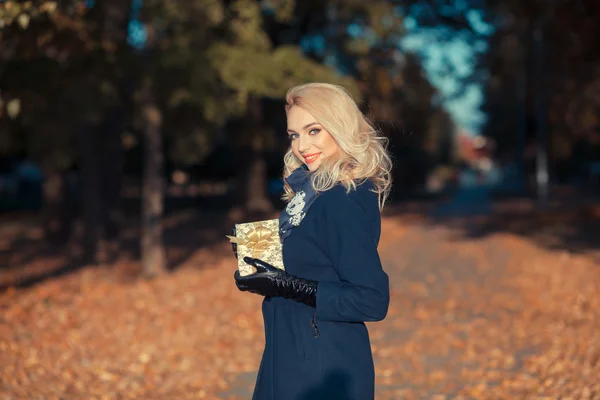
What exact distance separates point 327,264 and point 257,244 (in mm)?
279

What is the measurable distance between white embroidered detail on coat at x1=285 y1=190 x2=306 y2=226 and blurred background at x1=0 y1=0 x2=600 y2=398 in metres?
0.65

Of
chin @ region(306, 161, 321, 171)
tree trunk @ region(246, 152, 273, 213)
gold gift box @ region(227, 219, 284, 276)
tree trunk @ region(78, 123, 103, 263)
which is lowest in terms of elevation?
tree trunk @ region(246, 152, 273, 213)

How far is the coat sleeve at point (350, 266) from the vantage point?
105 inches

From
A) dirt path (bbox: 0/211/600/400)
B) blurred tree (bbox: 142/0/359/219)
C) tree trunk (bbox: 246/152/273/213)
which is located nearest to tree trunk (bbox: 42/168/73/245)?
dirt path (bbox: 0/211/600/400)

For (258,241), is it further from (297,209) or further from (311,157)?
(311,157)

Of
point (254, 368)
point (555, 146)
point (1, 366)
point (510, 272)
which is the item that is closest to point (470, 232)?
point (510, 272)

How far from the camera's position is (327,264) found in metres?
2.79

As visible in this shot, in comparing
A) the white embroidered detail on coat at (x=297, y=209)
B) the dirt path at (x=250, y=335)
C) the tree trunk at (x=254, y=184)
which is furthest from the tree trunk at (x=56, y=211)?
the white embroidered detail on coat at (x=297, y=209)

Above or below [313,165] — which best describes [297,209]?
below

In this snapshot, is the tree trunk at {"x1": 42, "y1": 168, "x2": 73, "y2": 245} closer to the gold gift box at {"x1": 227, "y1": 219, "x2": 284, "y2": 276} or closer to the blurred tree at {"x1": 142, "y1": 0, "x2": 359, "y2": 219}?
the blurred tree at {"x1": 142, "y1": 0, "x2": 359, "y2": 219}

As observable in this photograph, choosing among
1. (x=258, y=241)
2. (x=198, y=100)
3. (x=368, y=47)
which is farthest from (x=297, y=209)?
(x=368, y=47)

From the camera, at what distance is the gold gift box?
9.46 ft

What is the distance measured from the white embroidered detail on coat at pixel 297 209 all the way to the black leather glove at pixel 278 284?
0.19 metres

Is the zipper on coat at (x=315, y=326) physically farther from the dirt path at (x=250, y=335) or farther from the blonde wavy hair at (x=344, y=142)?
the dirt path at (x=250, y=335)
